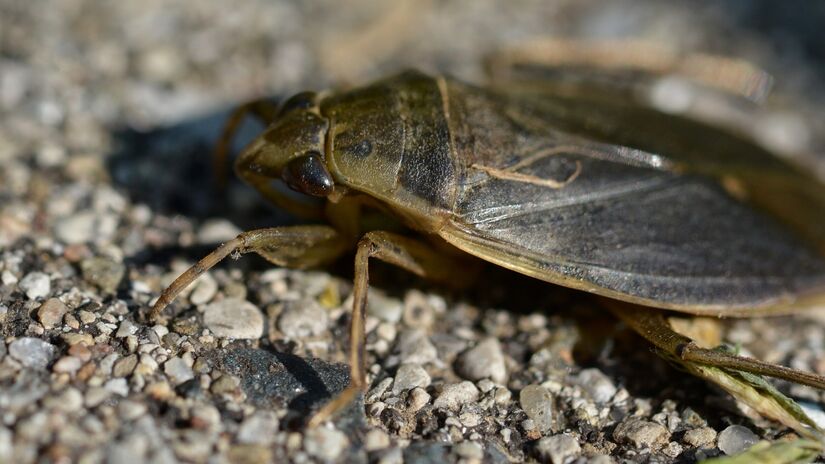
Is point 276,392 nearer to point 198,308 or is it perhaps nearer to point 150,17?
point 198,308

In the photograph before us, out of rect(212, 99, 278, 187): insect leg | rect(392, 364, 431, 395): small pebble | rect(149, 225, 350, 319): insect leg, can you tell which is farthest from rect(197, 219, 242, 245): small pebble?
rect(392, 364, 431, 395): small pebble

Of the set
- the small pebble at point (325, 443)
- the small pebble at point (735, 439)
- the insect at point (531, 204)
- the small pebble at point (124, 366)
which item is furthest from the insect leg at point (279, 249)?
the small pebble at point (735, 439)

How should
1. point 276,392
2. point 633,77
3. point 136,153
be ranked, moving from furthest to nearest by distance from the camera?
point 633,77, point 136,153, point 276,392

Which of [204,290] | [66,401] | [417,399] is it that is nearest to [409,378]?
[417,399]

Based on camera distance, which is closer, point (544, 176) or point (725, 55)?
point (544, 176)

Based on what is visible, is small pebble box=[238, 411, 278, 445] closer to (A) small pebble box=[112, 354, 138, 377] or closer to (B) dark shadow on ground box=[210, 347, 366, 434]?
(B) dark shadow on ground box=[210, 347, 366, 434]

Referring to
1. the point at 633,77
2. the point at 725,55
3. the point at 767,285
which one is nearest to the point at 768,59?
the point at 725,55

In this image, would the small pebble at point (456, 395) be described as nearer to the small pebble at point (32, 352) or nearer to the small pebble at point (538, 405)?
the small pebble at point (538, 405)

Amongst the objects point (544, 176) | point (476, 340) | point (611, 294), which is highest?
point (544, 176)
